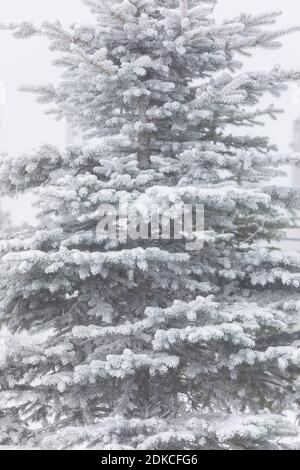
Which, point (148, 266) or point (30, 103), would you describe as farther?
point (30, 103)

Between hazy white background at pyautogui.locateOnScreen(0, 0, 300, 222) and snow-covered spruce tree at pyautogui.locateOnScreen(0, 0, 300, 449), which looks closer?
snow-covered spruce tree at pyautogui.locateOnScreen(0, 0, 300, 449)

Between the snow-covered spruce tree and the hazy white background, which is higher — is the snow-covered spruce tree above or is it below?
below

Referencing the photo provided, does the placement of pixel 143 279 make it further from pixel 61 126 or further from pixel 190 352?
pixel 61 126

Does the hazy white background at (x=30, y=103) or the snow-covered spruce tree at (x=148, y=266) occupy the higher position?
the hazy white background at (x=30, y=103)

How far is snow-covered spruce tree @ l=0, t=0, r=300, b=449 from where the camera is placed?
14.9 feet

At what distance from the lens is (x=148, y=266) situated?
199 inches

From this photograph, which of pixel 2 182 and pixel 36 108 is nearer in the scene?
pixel 2 182

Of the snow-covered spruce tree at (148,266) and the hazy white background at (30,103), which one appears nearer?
the snow-covered spruce tree at (148,266)

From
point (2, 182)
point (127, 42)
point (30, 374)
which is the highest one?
point (127, 42)

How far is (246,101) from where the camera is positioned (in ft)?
18.5

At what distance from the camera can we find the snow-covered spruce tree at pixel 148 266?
4.55m

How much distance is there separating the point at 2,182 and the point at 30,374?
5.97 ft

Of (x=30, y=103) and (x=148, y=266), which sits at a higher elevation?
(x=30, y=103)

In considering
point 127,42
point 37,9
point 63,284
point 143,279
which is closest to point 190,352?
point 143,279
